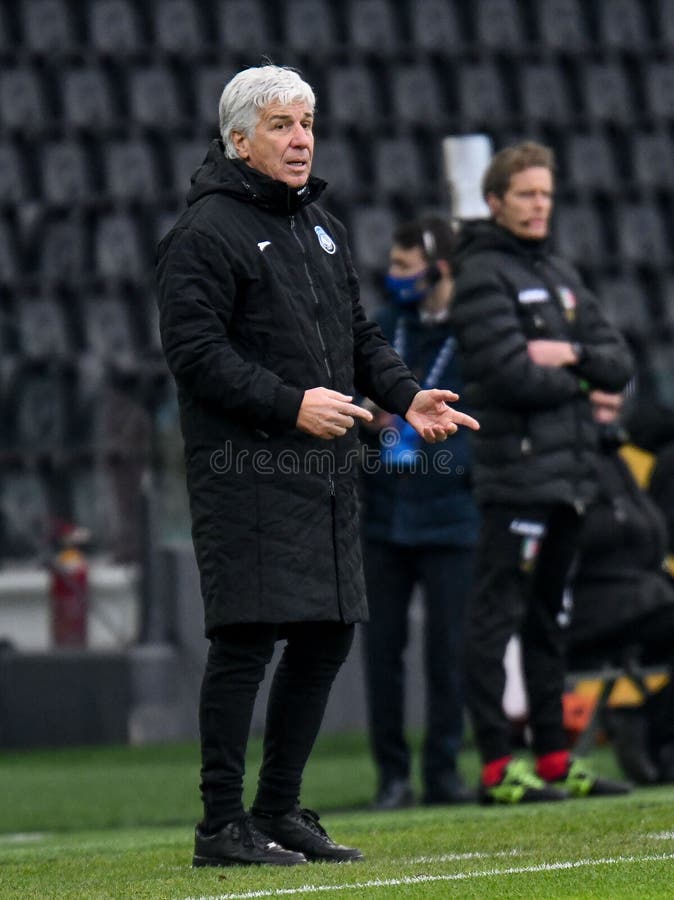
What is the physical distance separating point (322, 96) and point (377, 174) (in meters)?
0.59

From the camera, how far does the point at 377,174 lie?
44.3 feet

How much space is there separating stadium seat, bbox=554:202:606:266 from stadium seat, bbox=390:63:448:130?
95 centimetres

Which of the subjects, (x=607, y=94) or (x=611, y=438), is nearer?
(x=611, y=438)

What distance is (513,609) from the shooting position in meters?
6.07

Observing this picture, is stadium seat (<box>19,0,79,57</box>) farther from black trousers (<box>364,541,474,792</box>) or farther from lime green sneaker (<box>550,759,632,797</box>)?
lime green sneaker (<box>550,759,632,797</box>)

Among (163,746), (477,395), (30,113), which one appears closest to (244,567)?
(477,395)

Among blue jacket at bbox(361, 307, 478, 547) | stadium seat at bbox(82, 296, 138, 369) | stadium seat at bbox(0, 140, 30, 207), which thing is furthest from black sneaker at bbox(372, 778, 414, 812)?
stadium seat at bbox(0, 140, 30, 207)

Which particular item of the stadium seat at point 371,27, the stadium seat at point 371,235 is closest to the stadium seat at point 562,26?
the stadium seat at point 371,27

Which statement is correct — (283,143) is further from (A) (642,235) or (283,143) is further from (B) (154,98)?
(A) (642,235)

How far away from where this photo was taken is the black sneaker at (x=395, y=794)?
6586mm

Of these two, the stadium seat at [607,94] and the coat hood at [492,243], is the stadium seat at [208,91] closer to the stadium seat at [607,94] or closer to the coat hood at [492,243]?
the stadium seat at [607,94]

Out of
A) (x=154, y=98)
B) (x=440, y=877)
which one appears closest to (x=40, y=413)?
(x=154, y=98)

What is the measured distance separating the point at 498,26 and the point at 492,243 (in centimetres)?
847

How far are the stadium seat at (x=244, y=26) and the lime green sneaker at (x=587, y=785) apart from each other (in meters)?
8.14
